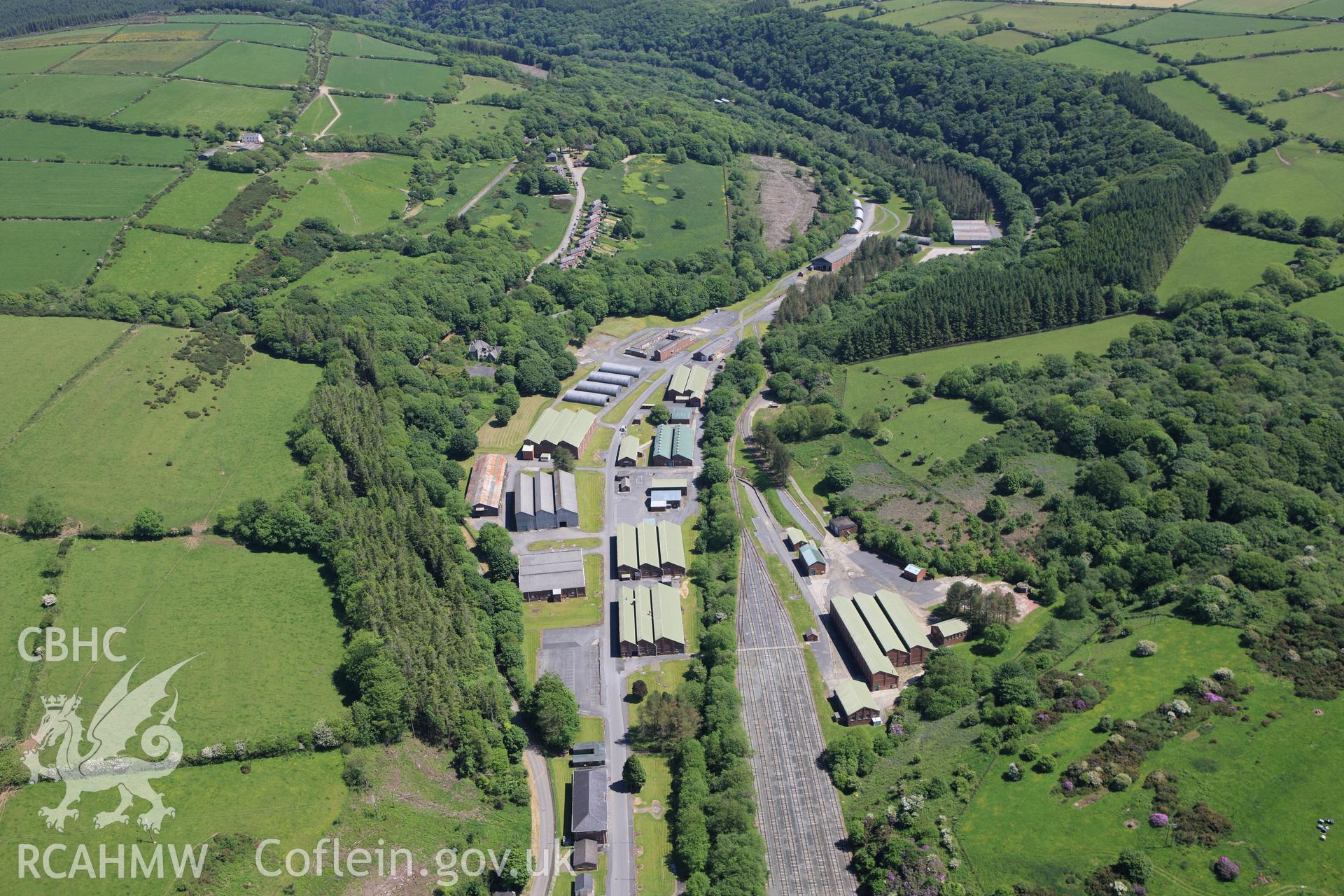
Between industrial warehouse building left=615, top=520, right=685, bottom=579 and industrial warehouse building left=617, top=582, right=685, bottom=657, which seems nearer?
industrial warehouse building left=617, top=582, right=685, bottom=657

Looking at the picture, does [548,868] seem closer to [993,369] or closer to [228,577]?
[228,577]

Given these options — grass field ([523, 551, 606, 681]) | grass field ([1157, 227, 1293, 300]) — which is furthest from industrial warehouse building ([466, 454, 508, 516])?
grass field ([1157, 227, 1293, 300])

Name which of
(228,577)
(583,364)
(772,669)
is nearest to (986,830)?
(772,669)

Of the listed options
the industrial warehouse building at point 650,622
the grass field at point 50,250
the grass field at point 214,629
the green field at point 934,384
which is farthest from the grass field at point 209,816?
the grass field at point 50,250

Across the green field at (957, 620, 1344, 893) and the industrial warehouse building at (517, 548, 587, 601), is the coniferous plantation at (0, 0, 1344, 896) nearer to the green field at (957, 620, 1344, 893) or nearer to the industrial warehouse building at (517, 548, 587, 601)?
the green field at (957, 620, 1344, 893)

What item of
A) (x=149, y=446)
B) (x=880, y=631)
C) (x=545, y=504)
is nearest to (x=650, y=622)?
(x=880, y=631)

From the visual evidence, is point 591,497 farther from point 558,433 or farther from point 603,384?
point 603,384
